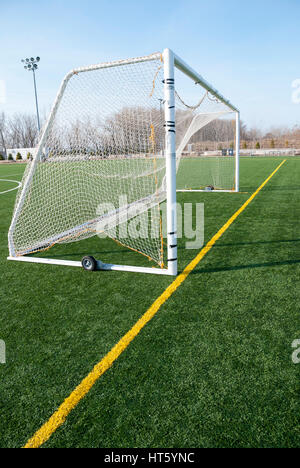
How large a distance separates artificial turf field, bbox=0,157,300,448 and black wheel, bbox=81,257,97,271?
3.2 inches

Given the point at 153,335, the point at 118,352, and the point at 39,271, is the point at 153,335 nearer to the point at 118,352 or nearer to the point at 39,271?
the point at 118,352

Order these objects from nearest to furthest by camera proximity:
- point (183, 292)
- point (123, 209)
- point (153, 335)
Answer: point (153, 335) < point (183, 292) < point (123, 209)

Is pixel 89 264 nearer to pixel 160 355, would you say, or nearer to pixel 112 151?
pixel 160 355

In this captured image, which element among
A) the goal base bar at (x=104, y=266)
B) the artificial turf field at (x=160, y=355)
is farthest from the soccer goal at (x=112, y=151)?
the artificial turf field at (x=160, y=355)

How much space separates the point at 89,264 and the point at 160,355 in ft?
6.79

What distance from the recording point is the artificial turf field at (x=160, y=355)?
1877mm

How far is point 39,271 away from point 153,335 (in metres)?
2.28

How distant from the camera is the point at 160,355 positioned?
251 centimetres

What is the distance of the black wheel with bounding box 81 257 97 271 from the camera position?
4285mm

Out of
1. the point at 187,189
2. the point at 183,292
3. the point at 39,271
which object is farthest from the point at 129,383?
the point at 187,189

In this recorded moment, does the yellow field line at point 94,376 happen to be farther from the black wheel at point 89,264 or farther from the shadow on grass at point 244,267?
the black wheel at point 89,264

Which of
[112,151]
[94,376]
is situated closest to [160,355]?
[94,376]

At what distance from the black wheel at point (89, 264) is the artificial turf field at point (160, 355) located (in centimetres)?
8
